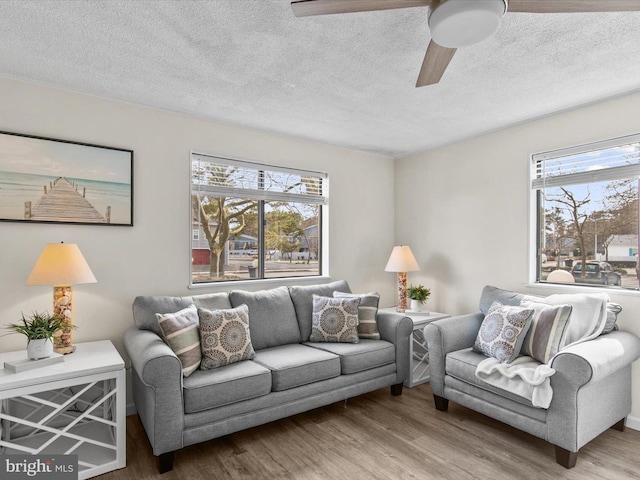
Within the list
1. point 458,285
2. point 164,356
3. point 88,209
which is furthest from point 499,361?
point 88,209

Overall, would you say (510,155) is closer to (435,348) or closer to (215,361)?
(435,348)

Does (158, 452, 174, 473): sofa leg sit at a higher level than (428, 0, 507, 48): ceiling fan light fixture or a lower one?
lower

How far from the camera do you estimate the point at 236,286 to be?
3609mm

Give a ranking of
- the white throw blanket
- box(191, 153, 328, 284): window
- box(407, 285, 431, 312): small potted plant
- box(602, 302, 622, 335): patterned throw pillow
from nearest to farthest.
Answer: the white throw blanket < box(602, 302, 622, 335): patterned throw pillow < box(191, 153, 328, 284): window < box(407, 285, 431, 312): small potted plant

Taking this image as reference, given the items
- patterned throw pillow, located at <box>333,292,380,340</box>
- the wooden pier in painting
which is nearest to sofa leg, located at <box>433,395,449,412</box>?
patterned throw pillow, located at <box>333,292,380,340</box>

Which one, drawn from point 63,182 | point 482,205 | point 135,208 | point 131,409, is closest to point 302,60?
point 135,208

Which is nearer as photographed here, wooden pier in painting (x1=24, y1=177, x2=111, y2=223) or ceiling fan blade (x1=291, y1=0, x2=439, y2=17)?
ceiling fan blade (x1=291, y1=0, x2=439, y2=17)

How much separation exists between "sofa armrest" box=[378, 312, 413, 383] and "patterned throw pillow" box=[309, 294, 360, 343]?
298mm

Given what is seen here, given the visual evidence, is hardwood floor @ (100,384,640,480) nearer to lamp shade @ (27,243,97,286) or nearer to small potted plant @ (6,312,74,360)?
small potted plant @ (6,312,74,360)

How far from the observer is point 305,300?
3537mm

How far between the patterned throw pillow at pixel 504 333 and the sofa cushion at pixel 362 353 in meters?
0.74

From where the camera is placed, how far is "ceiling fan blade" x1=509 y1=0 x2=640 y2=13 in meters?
1.44

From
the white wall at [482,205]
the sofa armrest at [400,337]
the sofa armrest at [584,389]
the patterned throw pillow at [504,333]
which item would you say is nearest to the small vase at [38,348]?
the sofa armrest at [400,337]

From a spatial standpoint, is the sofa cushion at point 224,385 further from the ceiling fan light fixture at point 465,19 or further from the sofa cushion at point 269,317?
the ceiling fan light fixture at point 465,19
